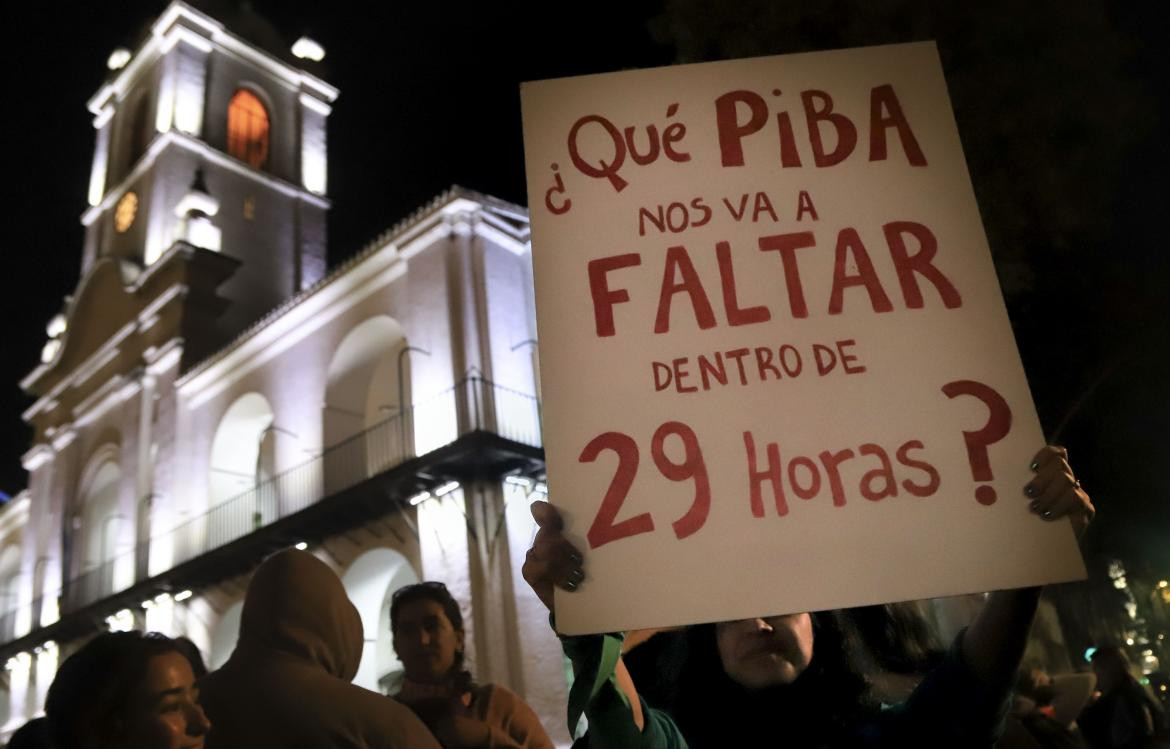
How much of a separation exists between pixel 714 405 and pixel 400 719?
1134mm

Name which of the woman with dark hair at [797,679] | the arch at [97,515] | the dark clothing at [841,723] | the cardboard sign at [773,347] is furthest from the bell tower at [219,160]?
the dark clothing at [841,723]

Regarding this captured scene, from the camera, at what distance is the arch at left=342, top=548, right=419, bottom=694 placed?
14.2 meters

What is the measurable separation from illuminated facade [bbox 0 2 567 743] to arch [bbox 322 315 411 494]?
0.15ft

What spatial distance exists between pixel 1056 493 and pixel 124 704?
2.04 m

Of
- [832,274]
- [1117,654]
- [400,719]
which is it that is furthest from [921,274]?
[1117,654]

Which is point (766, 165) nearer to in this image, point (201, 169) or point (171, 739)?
point (171, 739)

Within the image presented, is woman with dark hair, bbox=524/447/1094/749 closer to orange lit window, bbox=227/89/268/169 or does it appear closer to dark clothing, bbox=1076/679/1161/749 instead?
dark clothing, bbox=1076/679/1161/749

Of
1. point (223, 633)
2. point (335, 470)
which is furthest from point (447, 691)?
point (223, 633)

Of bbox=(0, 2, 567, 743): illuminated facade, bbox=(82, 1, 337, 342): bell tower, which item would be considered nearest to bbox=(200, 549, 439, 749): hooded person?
bbox=(0, 2, 567, 743): illuminated facade

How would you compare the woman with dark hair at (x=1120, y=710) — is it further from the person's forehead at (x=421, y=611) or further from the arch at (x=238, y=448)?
the arch at (x=238, y=448)

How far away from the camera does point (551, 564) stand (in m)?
1.66

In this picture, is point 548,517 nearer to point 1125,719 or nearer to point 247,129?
point 1125,719

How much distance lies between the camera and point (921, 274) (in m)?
1.92

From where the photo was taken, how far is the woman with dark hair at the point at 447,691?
9.80ft
